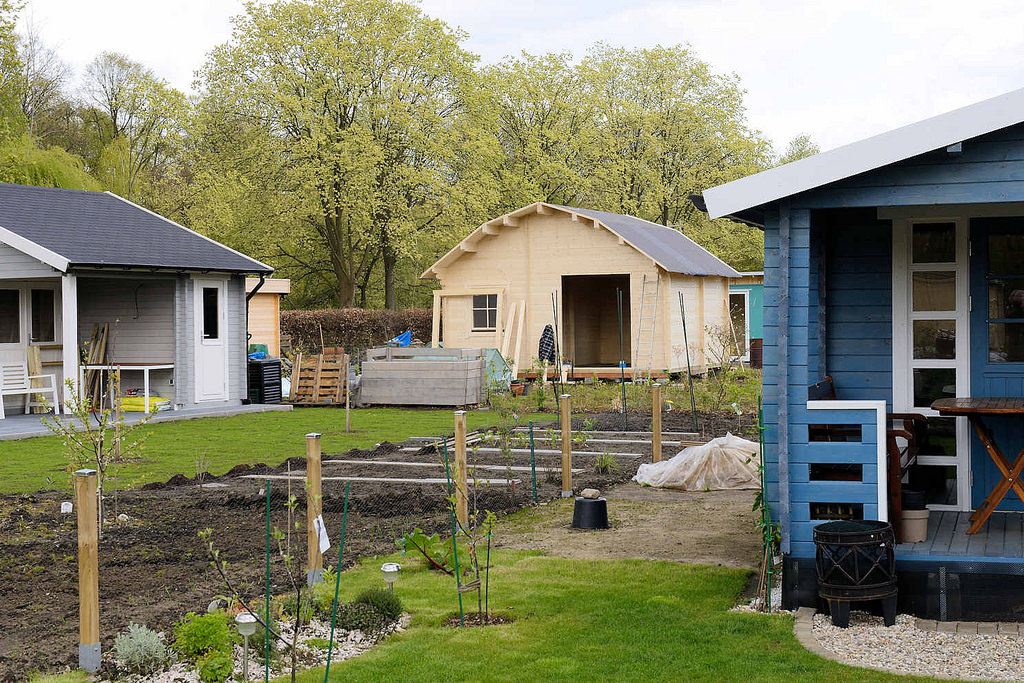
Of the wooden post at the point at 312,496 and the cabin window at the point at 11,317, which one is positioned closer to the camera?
the wooden post at the point at 312,496

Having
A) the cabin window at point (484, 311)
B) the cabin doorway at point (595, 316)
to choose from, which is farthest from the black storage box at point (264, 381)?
the cabin doorway at point (595, 316)

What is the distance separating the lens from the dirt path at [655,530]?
26.5ft

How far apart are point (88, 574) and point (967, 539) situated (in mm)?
4980

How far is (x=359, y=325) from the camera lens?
1303 inches

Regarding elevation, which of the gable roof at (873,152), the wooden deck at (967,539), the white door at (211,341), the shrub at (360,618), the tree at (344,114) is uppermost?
the tree at (344,114)

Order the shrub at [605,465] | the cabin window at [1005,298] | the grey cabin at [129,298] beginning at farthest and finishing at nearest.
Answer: the grey cabin at [129,298] < the shrub at [605,465] < the cabin window at [1005,298]

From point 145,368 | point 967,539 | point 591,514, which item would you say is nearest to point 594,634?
point 967,539

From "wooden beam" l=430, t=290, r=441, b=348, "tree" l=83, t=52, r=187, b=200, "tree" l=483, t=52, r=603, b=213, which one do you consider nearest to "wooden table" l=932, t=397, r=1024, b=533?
"wooden beam" l=430, t=290, r=441, b=348

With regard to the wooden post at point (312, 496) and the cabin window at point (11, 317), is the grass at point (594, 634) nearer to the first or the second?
the wooden post at point (312, 496)

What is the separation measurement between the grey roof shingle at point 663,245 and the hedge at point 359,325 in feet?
26.2

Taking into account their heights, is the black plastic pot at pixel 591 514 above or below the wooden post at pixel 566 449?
below

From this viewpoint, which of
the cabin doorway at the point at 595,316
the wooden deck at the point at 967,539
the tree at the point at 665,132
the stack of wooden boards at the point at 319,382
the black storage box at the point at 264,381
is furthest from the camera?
the tree at the point at 665,132

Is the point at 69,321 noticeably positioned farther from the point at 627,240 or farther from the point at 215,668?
the point at 215,668

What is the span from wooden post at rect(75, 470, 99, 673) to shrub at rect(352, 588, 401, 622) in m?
1.51
